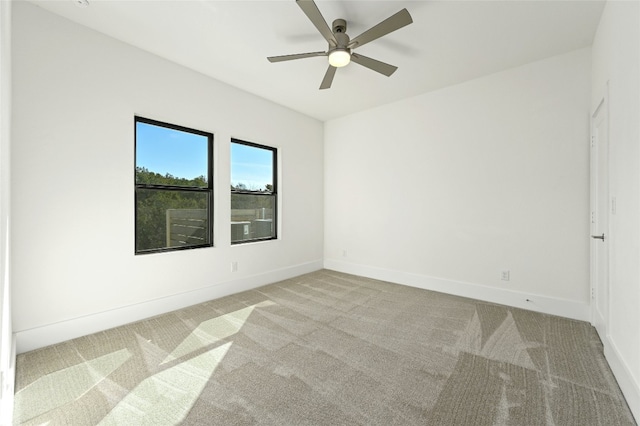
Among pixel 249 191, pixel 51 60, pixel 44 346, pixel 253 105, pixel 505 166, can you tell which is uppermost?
pixel 253 105

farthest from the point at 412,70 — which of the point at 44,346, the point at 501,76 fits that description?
the point at 44,346

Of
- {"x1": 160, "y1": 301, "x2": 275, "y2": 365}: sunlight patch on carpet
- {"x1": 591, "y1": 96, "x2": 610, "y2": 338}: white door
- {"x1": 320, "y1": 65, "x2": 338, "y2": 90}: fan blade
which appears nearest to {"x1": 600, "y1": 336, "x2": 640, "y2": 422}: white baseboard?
{"x1": 591, "y1": 96, "x2": 610, "y2": 338}: white door

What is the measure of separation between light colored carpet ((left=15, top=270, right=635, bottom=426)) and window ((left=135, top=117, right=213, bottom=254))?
2.92 feet

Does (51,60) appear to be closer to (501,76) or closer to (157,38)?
(157,38)

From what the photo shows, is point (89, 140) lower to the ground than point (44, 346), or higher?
higher

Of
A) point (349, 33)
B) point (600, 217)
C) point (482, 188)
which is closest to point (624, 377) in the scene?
point (600, 217)

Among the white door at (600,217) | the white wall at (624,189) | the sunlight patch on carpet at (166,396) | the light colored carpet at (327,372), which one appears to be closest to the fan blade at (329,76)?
the white wall at (624,189)

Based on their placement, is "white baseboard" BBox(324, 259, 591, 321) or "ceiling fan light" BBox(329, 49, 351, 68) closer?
"ceiling fan light" BBox(329, 49, 351, 68)

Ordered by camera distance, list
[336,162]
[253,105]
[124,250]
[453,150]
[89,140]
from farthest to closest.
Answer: [336,162] → [253,105] → [453,150] → [124,250] → [89,140]

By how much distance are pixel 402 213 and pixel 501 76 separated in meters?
2.15

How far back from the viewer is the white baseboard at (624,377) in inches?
63.4

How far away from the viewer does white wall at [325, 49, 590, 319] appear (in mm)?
3061

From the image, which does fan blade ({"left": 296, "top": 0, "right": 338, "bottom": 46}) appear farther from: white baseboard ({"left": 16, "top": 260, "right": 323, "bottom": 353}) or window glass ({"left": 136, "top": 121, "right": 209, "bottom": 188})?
white baseboard ({"left": 16, "top": 260, "right": 323, "bottom": 353})

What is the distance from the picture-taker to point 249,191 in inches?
167
